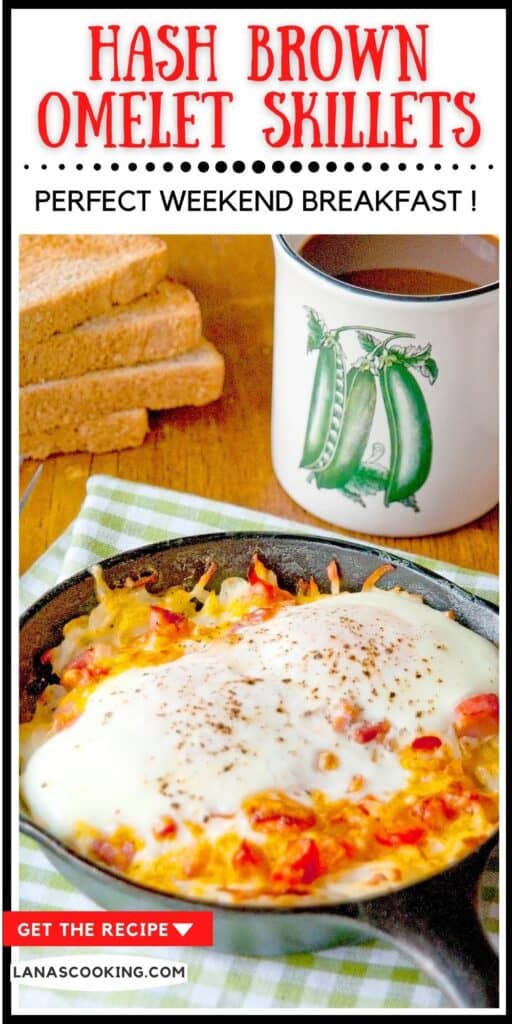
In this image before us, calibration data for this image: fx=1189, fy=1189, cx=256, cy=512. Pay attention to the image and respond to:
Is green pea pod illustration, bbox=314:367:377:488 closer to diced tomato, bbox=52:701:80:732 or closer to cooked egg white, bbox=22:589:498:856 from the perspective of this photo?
cooked egg white, bbox=22:589:498:856

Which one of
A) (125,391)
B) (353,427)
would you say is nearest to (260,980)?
(353,427)

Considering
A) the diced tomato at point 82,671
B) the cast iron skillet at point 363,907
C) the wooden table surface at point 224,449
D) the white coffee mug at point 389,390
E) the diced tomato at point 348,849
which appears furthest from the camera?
the wooden table surface at point 224,449

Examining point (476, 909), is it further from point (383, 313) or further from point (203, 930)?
point (383, 313)

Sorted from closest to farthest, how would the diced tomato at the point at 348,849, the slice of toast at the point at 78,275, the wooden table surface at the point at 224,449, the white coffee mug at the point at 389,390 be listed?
the diced tomato at the point at 348,849, the white coffee mug at the point at 389,390, the wooden table surface at the point at 224,449, the slice of toast at the point at 78,275

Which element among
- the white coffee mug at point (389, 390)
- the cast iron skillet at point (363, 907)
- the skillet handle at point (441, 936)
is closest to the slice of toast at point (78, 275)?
the white coffee mug at point (389, 390)

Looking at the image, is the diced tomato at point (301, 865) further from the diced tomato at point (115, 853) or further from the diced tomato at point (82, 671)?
the diced tomato at point (82, 671)
